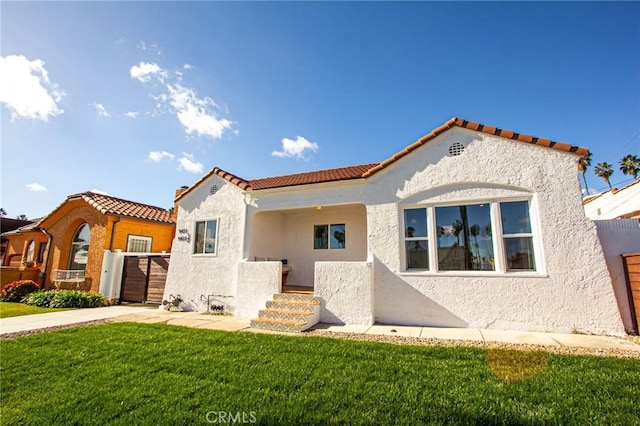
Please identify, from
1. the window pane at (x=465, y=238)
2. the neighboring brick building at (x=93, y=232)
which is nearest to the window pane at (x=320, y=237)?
the window pane at (x=465, y=238)

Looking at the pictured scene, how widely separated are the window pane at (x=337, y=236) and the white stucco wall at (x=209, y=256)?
440cm

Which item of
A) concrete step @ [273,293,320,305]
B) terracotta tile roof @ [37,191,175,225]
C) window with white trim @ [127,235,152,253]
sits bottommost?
concrete step @ [273,293,320,305]

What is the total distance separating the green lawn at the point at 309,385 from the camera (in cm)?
365

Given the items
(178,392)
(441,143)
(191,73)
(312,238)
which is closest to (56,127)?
(191,73)

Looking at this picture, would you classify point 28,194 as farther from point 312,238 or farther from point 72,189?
point 312,238

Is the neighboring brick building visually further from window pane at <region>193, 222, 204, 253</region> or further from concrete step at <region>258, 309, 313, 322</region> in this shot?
concrete step at <region>258, 309, 313, 322</region>

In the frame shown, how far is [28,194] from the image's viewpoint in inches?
546

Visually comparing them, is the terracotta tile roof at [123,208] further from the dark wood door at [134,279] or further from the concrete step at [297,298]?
the concrete step at [297,298]

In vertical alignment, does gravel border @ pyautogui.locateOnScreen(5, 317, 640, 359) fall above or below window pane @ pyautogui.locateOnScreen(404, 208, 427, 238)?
below

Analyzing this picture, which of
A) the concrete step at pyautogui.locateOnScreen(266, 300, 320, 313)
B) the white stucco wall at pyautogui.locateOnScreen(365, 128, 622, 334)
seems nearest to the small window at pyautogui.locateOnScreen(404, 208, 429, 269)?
the white stucco wall at pyautogui.locateOnScreen(365, 128, 622, 334)

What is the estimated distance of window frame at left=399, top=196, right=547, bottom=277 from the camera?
827 centimetres

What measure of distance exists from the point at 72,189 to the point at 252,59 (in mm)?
16502

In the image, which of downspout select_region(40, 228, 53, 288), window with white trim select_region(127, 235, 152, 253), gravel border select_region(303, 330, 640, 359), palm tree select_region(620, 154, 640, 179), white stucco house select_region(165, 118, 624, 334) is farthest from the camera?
palm tree select_region(620, 154, 640, 179)

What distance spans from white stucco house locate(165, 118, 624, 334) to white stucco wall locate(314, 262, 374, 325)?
4 cm
